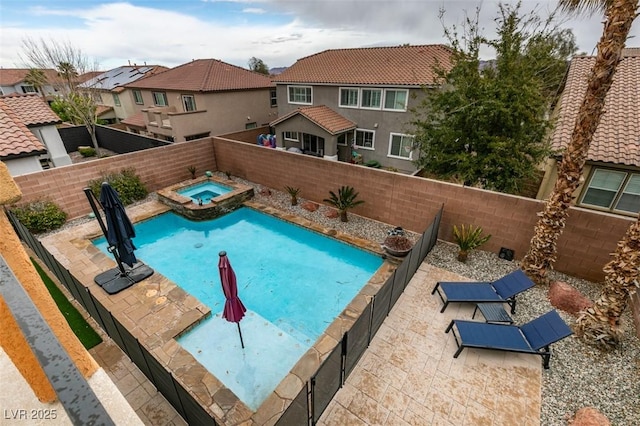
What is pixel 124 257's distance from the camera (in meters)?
8.38

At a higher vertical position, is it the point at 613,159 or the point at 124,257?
the point at 613,159

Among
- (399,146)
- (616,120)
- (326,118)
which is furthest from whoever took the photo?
(326,118)

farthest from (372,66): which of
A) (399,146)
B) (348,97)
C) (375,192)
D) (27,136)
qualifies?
(27,136)

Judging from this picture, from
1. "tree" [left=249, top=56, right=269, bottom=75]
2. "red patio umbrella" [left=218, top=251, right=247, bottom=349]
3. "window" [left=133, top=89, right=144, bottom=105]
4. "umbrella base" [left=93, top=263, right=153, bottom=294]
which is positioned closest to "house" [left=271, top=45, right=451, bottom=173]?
"umbrella base" [left=93, top=263, right=153, bottom=294]

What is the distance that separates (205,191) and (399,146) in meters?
13.2

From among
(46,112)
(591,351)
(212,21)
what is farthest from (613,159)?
(46,112)

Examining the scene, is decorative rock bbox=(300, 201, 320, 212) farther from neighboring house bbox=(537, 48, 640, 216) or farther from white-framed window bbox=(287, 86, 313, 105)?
white-framed window bbox=(287, 86, 313, 105)

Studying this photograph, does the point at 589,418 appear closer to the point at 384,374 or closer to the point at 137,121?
the point at 384,374

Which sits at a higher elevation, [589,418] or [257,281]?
[589,418]

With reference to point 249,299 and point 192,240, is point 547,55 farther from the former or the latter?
point 192,240

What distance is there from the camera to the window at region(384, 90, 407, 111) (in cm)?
1909

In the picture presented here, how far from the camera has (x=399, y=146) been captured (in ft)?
66.7

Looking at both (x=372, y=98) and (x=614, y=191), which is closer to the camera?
(x=614, y=191)

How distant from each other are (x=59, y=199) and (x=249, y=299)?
998 centimetres
